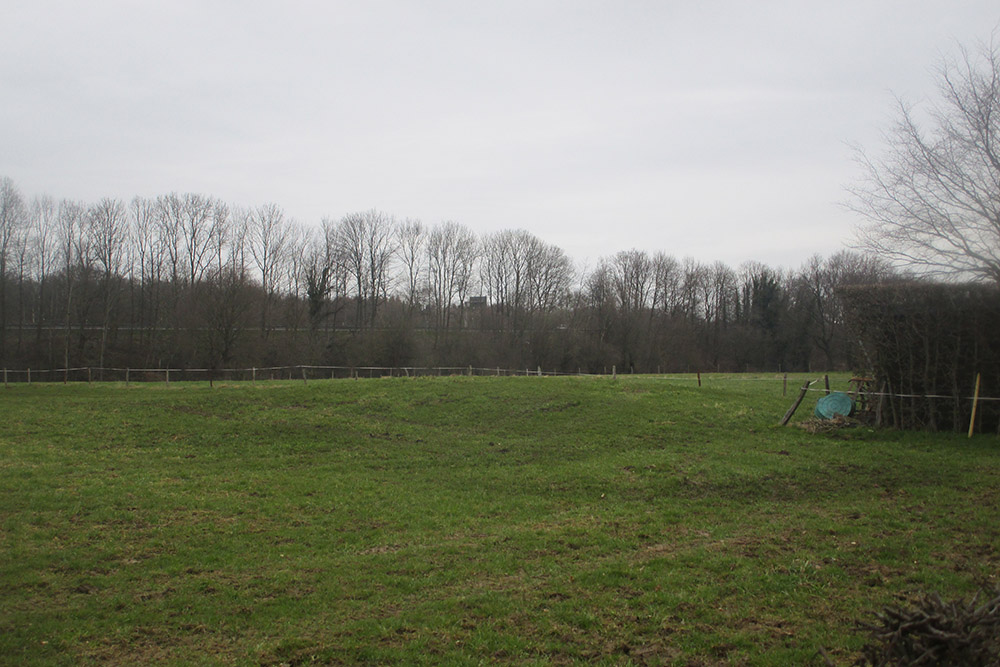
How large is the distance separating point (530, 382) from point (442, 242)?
4957 cm

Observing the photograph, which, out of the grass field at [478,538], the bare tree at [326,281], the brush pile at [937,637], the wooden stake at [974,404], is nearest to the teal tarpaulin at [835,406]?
the grass field at [478,538]

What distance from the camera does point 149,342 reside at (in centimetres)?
5672

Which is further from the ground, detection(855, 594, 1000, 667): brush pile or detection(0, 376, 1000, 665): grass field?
detection(855, 594, 1000, 667): brush pile

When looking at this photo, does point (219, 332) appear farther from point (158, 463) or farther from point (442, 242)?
point (158, 463)

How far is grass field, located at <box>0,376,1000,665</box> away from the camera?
5.99 metres

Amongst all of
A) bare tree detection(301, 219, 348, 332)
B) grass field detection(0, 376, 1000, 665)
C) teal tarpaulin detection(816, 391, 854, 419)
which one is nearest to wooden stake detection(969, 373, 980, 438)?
grass field detection(0, 376, 1000, 665)

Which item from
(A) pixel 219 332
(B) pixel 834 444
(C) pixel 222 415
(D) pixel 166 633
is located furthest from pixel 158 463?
(A) pixel 219 332

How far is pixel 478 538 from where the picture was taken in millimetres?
9359

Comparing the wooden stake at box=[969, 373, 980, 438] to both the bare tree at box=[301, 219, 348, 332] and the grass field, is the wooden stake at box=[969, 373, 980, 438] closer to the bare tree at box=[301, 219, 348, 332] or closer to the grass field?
the grass field

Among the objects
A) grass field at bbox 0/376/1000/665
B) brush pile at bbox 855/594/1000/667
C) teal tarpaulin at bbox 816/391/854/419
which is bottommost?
grass field at bbox 0/376/1000/665

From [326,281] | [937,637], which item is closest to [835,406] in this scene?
[937,637]

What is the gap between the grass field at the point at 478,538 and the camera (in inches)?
236

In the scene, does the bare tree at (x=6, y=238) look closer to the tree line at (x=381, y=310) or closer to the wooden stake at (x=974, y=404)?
the tree line at (x=381, y=310)

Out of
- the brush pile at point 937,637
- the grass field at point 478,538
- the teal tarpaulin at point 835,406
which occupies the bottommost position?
the grass field at point 478,538
